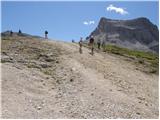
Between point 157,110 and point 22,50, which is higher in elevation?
point 22,50

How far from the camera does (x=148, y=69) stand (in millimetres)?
42188

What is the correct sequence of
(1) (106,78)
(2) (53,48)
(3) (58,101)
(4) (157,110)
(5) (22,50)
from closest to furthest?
(3) (58,101) < (4) (157,110) < (1) (106,78) < (5) (22,50) < (2) (53,48)

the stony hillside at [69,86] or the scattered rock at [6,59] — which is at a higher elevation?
the scattered rock at [6,59]

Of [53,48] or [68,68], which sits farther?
[53,48]

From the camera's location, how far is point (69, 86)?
88.5 ft

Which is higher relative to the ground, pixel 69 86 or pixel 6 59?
pixel 6 59

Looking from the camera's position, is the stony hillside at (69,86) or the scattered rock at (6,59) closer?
the stony hillside at (69,86)

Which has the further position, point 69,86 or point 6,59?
point 6,59

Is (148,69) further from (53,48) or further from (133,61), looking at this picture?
(53,48)

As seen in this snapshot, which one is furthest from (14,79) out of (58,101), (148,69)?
(148,69)

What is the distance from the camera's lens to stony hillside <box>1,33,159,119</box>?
22469 mm

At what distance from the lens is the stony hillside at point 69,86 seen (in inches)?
885

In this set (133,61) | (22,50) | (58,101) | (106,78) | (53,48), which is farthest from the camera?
(133,61)

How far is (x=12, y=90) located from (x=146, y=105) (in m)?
9.46
